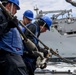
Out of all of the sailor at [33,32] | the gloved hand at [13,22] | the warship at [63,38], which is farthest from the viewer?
the warship at [63,38]

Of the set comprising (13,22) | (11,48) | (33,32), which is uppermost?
(13,22)

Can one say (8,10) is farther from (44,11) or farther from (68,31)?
(44,11)

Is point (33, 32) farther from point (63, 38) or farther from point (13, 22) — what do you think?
point (63, 38)

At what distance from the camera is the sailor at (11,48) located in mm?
3854

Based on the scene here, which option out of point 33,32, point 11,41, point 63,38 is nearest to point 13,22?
point 11,41

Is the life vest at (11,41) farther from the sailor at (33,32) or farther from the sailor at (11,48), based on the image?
the sailor at (33,32)

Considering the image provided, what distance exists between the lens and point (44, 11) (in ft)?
57.4

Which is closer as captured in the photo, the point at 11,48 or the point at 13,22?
the point at 13,22

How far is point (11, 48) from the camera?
3.94m

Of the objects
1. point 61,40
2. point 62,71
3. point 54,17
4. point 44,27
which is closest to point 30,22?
point 44,27

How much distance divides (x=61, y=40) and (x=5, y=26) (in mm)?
10995

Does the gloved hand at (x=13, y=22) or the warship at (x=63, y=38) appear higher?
the gloved hand at (x=13, y=22)

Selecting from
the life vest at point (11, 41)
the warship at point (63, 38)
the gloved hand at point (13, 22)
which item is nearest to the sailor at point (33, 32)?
the life vest at point (11, 41)

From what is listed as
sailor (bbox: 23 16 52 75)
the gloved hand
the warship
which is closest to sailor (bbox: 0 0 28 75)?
the gloved hand
